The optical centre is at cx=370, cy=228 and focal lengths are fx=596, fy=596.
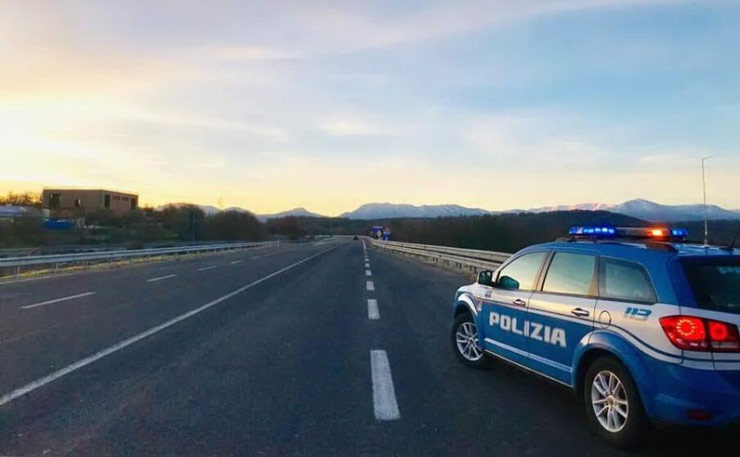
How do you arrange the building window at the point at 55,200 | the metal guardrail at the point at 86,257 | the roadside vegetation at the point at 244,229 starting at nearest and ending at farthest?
the roadside vegetation at the point at 244,229
the metal guardrail at the point at 86,257
the building window at the point at 55,200

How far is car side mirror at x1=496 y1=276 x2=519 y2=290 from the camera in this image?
661 cm

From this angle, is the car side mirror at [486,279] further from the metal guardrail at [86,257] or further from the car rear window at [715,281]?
the metal guardrail at [86,257]

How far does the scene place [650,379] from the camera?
447cm

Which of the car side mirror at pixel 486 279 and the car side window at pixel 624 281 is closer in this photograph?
the car side window at pixel 624 281

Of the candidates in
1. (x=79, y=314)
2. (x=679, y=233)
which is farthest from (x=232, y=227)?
(x=679, y=233)

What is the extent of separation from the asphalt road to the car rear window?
3.48 ft

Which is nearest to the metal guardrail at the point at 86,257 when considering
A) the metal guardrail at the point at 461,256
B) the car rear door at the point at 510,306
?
the metal guardrail at the point at 461,256

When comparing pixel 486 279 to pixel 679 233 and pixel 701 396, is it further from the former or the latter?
pixel 701 396

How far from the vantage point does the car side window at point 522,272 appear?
638 cm

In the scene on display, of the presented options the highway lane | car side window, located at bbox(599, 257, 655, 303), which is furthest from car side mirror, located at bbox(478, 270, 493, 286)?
the highway lane

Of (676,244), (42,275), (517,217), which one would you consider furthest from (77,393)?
(517,217)

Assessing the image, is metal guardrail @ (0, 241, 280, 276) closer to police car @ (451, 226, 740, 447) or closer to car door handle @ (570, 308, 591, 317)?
police car @ (451, 226, 740, 447)

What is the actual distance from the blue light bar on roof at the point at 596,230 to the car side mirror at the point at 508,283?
33.4 inches

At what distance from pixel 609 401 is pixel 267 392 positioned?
3405mm
